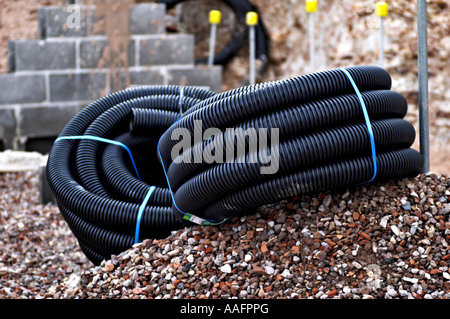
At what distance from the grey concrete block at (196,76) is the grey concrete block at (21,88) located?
4.38 ft

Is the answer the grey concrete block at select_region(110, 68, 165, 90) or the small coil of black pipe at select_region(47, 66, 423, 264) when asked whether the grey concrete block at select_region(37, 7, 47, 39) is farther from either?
the small coil of black pipe at select_region(47, 66, 423, 264)

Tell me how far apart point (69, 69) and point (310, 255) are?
14.0 feet

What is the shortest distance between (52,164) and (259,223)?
1472 mm

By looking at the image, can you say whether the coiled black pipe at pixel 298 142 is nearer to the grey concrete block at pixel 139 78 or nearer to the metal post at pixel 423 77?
the metal post at pixel 423 77

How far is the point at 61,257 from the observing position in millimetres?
3443

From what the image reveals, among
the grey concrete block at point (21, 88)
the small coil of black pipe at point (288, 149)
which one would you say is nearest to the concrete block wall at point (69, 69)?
the grey concrete block at point (21, 88)

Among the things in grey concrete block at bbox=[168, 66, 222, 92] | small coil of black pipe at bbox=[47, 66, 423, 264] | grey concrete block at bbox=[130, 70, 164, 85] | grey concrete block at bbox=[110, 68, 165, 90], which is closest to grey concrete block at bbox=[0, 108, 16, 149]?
grey concrete block at bbox=[110, 68, 165, 90]

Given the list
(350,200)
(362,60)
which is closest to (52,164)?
(350,200)

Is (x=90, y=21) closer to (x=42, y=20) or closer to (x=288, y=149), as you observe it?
(x=42, y=20)

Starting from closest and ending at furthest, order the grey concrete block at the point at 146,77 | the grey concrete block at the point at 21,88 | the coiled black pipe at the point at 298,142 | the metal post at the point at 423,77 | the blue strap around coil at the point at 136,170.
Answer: the coiled black pipe at the point at 298,142, the metal post at the point at 423,77, the blue strap around coil at the point at 136,170, the grey concrete block at the point at 21,88, the grey concrete block at the point at 146,77

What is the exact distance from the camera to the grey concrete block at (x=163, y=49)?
576 cm

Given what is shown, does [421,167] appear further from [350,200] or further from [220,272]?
[220,272]

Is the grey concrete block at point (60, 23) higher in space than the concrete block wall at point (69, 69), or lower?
higher

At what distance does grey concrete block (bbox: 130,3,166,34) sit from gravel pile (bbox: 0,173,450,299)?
372cm
